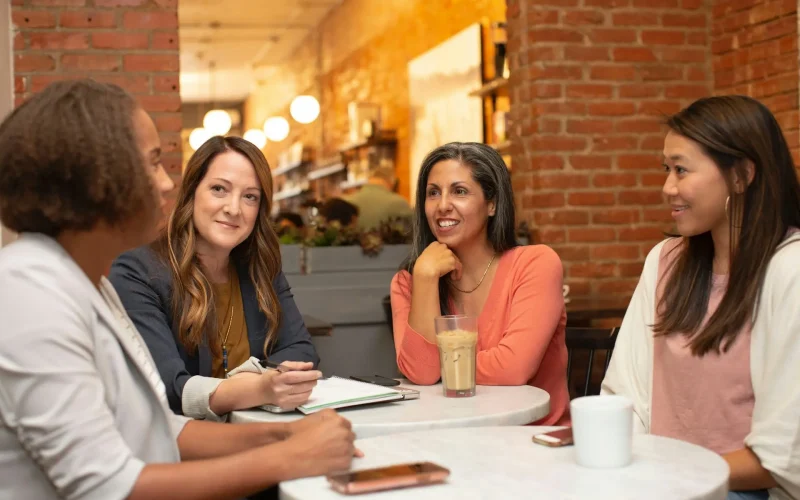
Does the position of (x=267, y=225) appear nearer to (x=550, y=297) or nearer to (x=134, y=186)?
(x=550, y=297)

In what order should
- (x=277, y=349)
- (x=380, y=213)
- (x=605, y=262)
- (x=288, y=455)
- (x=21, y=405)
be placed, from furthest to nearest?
(x=380, y=213)
(x=605, y=262)
(x=277, y=349)
(x=288, y=455)
(x=21, y=405)

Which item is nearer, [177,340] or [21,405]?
[21,405]

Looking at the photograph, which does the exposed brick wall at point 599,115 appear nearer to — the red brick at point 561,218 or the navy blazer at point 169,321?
the red brick at point 561,218

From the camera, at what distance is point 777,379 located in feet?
5.36

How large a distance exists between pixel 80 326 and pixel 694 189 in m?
1.24

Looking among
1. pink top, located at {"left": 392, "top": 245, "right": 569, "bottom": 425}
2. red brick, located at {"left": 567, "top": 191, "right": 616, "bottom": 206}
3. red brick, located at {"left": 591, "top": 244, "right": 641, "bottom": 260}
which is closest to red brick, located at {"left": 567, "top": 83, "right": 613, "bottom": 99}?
red brick, located at {"left": 567, "top": 191, "right": 616, "bottom": 206}

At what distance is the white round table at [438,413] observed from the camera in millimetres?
1621

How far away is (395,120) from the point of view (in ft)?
27.5

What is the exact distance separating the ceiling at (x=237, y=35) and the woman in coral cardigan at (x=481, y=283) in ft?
22.8

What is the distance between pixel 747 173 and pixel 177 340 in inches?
53.0

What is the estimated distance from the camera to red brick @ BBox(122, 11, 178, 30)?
150 inches

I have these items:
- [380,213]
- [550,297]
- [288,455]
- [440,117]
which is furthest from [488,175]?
[440,117]

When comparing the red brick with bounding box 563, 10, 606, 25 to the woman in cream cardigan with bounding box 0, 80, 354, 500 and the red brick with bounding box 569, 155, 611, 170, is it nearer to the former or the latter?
the red brick with bounding box 569, 155, 611, 170

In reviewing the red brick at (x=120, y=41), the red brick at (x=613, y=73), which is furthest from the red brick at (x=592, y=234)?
the red brick at (x=120, y=41)
